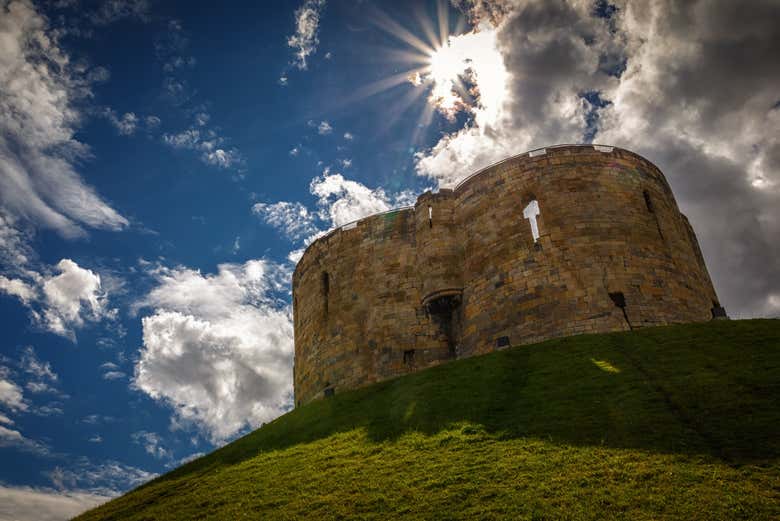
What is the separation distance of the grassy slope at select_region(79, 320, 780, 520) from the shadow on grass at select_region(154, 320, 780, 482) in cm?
4

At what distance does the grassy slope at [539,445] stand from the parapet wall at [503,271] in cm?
321

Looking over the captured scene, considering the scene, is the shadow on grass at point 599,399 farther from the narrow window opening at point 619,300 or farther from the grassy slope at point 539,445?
the narrow window opening at point 619,300

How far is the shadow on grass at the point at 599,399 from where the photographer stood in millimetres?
10485

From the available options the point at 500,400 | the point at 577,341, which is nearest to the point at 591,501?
the point at 500,400

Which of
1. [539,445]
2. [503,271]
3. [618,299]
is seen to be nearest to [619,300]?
[618,299]

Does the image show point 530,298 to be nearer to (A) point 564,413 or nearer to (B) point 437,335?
(B) point 437,335

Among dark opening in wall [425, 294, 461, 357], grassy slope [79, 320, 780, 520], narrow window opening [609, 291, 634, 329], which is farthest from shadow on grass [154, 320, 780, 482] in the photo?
dark opening in wall [425, 294, 461, 357]

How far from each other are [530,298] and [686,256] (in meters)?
6.57

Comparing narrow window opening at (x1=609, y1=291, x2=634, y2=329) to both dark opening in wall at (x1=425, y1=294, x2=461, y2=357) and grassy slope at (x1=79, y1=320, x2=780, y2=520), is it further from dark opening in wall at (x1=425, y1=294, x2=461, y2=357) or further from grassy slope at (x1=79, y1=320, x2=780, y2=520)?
dark opening in wall at (x1=425, y1=294, x2=461, y2=357)

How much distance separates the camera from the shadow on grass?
1049cm

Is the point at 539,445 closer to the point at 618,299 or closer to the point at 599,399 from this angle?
the point at 599,399

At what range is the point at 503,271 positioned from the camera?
21625 millimetres

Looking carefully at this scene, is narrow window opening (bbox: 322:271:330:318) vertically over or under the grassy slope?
over

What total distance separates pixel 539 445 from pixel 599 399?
90.4 inches
